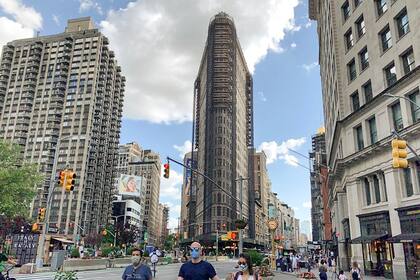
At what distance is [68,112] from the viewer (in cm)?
13512

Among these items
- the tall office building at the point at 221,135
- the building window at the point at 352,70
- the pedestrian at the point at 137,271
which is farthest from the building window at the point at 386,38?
the tall office building at the point at 221,135

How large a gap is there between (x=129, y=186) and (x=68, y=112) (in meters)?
35.3

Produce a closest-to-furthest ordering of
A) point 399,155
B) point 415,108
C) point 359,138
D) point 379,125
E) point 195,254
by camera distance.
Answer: point 195,254
point 399,155
point 415,108
point 379,125
point 359,138

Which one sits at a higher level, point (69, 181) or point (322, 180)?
point (322, 180)

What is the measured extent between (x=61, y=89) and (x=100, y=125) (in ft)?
63.2

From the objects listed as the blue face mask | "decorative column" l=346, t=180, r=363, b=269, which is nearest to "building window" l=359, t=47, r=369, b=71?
"decorative column" l=346, t=180, r=363, b=269

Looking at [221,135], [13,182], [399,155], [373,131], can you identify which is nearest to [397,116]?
[373,131]

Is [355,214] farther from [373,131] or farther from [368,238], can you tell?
[373,131]

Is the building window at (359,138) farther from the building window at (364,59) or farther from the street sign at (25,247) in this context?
the street sign at (25,247)

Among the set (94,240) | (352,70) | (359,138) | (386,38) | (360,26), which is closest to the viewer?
(386,38)

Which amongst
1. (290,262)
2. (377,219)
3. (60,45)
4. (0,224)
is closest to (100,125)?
(60,45)

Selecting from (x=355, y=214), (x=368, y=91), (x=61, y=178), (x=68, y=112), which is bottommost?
(x=355, y=214)

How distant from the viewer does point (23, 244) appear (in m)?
32.4

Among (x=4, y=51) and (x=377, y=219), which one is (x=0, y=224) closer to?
(x=377, y=219)
